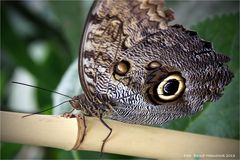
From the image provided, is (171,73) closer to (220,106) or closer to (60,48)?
(220,106)

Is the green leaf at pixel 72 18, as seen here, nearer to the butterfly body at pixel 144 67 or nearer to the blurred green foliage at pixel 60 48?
the blurred green foliage at pixel 60 48

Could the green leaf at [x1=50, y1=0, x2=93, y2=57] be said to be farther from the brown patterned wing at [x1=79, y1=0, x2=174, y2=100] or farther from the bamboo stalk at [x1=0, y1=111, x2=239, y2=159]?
the bamboo stalk at [x1=0, y1=111, x2=239, y2=159]

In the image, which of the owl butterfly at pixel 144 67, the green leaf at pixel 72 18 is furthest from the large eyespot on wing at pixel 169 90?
the green leaf at pixel 72 18

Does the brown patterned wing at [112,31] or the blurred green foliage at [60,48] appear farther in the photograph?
the blurred green foliage at [60,48]

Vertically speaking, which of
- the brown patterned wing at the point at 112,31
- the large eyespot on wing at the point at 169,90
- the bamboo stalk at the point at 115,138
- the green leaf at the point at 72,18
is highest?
the green leaf at the point at 72,18

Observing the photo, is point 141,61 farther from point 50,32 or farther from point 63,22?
point 50,32

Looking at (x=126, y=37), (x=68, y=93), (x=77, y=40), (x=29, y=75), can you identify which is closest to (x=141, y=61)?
(x=126, y=37)

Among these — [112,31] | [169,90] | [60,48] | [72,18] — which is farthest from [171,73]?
[60,48]
